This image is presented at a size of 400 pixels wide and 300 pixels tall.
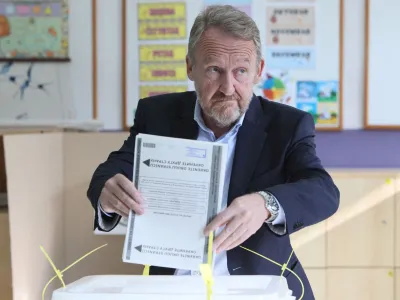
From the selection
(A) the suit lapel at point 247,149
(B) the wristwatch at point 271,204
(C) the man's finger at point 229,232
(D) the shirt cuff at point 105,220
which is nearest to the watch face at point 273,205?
(B) the wristwatch at point 271,204

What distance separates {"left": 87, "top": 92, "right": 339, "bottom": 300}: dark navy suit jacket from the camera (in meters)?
1.19

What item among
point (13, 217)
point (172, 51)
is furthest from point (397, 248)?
point (13, 217)

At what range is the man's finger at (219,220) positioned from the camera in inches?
37.2

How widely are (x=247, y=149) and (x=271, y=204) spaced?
10.7 inches

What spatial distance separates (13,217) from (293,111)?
2.78 feet

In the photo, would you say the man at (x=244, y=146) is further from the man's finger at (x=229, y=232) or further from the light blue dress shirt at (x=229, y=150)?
the man's finger at (x=229, y=232)

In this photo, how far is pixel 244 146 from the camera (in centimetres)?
128

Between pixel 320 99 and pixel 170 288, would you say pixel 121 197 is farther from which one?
pixel 320 99

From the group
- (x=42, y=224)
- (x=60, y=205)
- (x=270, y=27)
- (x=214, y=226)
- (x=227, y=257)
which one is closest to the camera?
(x=214, y=226)

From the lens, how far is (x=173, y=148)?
3.24ft

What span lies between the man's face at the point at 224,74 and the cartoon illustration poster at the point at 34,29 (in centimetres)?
122

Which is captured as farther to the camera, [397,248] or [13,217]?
[397,248]

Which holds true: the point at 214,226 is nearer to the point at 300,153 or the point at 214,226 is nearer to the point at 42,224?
the point at 300,153

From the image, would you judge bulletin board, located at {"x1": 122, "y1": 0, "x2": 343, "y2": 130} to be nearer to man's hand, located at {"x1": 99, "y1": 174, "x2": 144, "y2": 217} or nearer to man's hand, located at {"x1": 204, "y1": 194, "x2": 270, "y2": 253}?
man's hand, located at {"x1": 99, "y1": 174, "x2": 144, "y2": 217}
